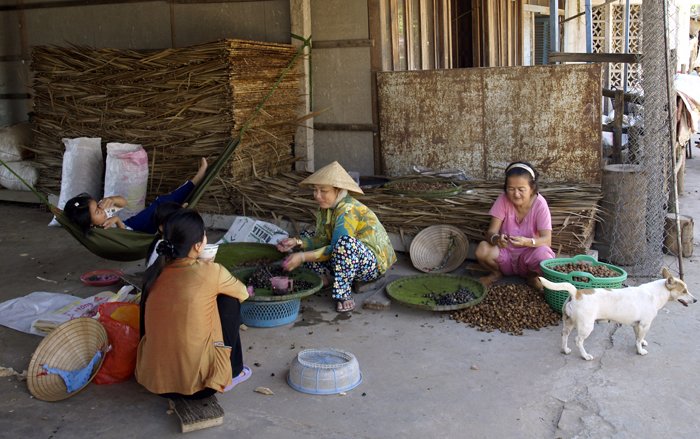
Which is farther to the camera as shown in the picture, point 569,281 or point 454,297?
point 454,297

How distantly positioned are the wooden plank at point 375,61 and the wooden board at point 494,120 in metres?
0.09

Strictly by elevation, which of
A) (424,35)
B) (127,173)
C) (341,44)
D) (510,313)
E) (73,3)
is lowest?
(510,313)

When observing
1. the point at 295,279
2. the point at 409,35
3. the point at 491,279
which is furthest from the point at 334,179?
the point at 409,35

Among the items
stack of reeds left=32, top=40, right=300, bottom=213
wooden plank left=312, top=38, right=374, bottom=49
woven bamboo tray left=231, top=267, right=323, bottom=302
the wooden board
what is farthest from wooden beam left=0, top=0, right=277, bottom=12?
woven bamboo tray left=231, top=267, right=323, bottom=302

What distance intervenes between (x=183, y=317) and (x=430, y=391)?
117 centimetres

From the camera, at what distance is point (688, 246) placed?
4.39 meters

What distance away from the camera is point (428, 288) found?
374cm

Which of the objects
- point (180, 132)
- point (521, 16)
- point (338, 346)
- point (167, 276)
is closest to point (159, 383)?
point (167, 276)

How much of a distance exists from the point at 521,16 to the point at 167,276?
944 centimetres

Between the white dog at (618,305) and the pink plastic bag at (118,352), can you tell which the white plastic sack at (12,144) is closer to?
the pink plastic bag at (118,352)

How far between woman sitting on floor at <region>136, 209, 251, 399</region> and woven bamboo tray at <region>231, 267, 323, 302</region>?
722 mm

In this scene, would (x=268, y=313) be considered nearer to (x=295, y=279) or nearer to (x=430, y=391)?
(x=295, y=279)

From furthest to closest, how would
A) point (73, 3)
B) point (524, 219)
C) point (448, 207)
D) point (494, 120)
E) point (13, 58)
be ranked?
point (13, 58), point (73, 3), point (494, 120), point (448, 207), point (524, 219)

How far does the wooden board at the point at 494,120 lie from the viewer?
16.5ft
